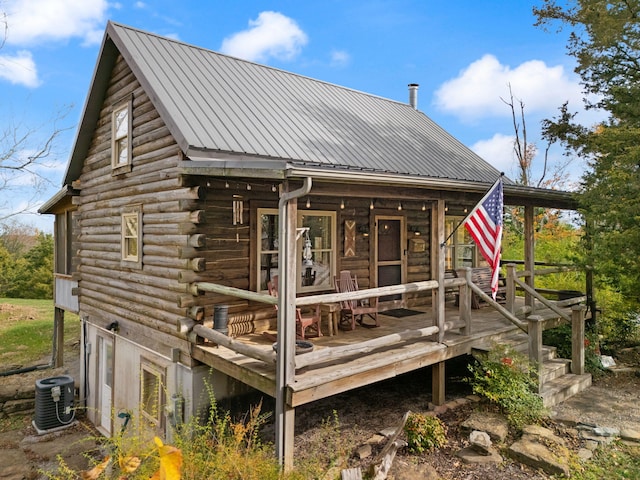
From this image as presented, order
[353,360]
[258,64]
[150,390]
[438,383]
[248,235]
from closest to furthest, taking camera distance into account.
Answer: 1. [353,360]
2. [438,383]
3. [248,235]
4. [150,390]
5. [258,64]

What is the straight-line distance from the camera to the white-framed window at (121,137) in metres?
9.25

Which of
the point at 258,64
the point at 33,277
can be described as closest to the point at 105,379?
the point at 258,64

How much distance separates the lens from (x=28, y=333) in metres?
20.2

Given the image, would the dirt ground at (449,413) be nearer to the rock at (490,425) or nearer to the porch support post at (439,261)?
the rock at (490,425)

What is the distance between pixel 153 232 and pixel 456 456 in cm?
627

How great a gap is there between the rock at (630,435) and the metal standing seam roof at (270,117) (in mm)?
5627

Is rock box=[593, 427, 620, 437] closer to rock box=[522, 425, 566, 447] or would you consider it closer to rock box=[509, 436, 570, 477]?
rock box=[522, 425, 566, 447]

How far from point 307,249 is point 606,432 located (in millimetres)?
5614

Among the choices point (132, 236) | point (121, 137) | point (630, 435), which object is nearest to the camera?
point (630, 435)

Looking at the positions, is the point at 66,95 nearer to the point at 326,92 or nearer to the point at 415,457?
the point at 326,92

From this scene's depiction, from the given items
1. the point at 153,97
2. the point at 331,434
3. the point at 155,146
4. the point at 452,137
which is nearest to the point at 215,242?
the point at 155,146

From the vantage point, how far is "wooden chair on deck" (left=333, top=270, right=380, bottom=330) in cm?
819

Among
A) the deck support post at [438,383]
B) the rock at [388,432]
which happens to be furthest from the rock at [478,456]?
the deck support post at [438,383]

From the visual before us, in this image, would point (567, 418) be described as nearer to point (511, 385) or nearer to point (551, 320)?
point (511, 385)
